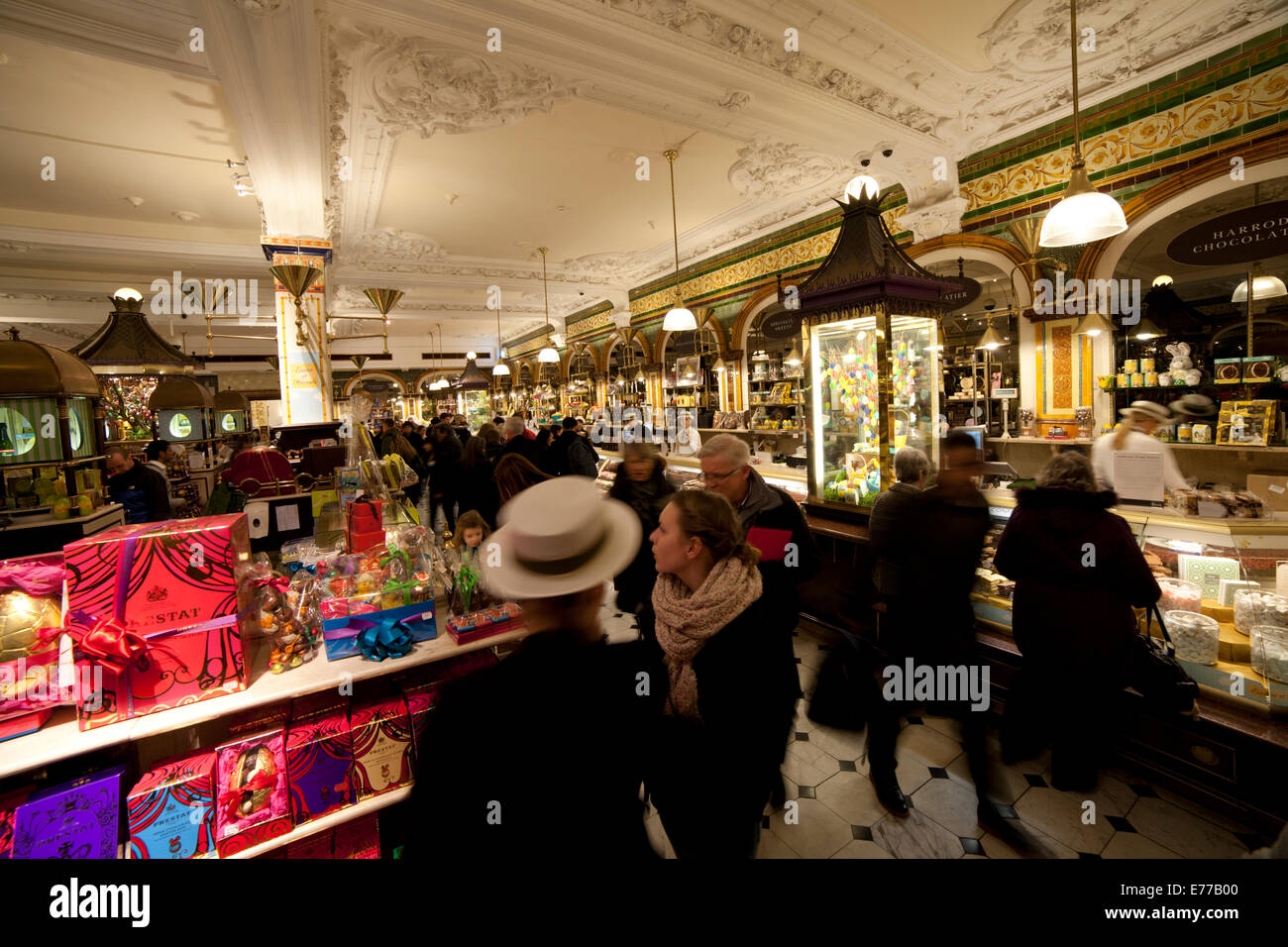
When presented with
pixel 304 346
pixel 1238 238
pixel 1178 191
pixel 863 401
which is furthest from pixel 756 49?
pixel 304 346

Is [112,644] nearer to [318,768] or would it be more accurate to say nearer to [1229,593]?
[318,768]

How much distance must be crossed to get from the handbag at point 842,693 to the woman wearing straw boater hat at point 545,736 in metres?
2.53

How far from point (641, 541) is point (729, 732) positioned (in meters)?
1.59

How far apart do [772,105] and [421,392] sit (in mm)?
19464

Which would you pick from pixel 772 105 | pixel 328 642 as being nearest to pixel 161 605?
pixel 328 642

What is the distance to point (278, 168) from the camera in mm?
4613

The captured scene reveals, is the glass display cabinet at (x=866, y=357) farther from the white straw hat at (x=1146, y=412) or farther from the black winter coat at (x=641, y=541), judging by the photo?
the black winter coat at (x=641, y=541)

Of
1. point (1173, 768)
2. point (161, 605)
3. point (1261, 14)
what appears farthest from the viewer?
point (1261, 14)

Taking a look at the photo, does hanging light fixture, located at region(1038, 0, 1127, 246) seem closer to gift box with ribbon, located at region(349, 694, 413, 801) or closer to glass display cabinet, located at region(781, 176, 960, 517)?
glass display cabinet, located at region(781, 176, 960, 517)

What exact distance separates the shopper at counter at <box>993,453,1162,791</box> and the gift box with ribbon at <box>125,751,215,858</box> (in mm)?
3353

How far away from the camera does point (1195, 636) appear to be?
8.50 feet

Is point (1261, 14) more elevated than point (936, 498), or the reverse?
point (1261, 14)

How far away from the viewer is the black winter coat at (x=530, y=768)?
3.53 feet
